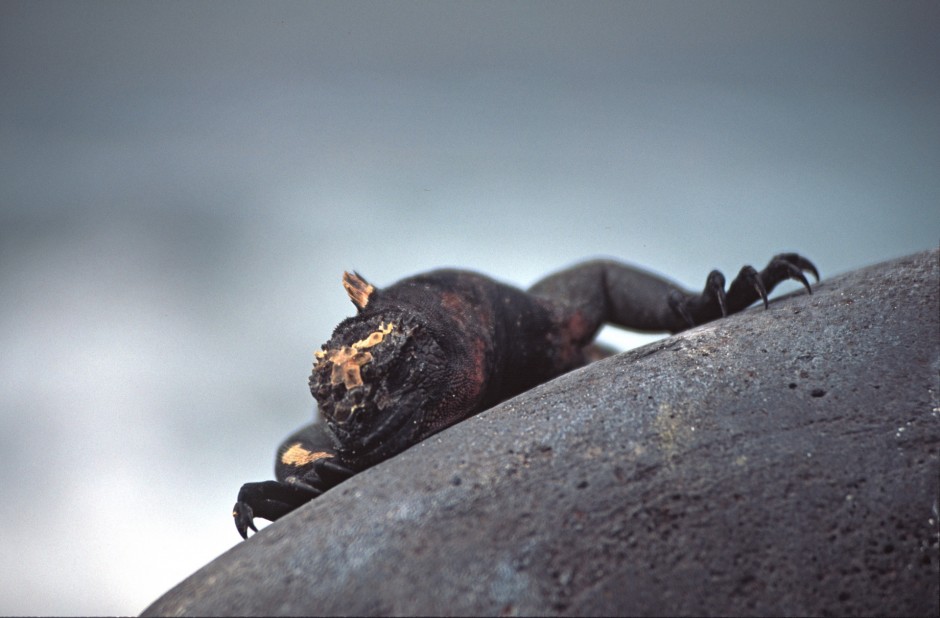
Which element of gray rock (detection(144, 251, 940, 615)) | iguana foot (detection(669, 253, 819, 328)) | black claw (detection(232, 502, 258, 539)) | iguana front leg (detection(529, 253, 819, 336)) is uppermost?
iguana front leg (detection(529, 253, 819, 336))

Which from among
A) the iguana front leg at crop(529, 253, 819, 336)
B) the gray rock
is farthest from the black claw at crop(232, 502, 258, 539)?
the iguana front leg at crop(529, 253, 819, 336)

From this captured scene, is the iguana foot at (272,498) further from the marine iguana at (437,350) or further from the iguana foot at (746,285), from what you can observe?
the iguana foot at (746,285)

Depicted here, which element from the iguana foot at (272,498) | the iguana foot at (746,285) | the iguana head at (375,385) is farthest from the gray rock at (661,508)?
the iguana foot at (746,285)

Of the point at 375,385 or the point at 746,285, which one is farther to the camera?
the point at 746,285

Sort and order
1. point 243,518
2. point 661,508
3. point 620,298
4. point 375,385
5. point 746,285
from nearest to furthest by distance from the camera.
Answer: point 661,508 < point 375,385 < point 243,518 < point 746,285 < point 620,298

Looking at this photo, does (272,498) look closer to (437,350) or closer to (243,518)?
(243,518)

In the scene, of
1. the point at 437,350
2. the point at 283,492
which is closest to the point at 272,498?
the point at 283,492

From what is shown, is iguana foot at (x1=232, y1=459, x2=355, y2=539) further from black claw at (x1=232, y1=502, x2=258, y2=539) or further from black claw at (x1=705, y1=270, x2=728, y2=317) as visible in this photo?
black claw at (x1=705, y1=270, x2=728, y2=317)
